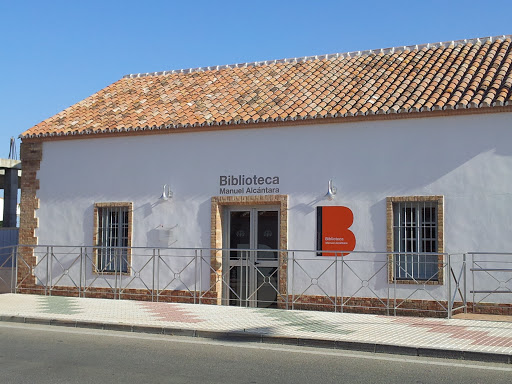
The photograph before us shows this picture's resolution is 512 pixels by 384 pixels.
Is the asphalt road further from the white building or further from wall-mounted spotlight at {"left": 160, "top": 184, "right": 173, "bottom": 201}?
wall-mounted spotlight at {"left": 160, "top": 184, "right": 173, "bottom": 201}

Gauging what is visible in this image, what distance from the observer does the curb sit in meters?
8.44

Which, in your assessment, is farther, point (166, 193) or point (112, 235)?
point (112, 235)

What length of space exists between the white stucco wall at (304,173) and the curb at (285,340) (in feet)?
15.0

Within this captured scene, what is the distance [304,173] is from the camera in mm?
14547

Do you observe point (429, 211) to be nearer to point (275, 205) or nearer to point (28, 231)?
point (275, 205)

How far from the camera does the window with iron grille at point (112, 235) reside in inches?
632

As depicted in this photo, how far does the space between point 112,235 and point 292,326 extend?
706 centimetres

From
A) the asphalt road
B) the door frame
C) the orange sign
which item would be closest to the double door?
the door frame

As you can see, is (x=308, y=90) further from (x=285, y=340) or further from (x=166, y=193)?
(x=285, y=340)

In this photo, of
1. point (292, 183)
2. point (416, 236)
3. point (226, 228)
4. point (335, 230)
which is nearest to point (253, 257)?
point (226, 228)

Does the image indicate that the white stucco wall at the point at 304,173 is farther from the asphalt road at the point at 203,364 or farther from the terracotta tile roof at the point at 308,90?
the asphalt road at the point at 203,364

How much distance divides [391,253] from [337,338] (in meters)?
3.81

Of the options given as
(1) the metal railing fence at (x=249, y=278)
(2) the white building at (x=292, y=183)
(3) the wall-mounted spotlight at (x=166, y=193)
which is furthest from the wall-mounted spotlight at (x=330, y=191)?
(3) the wall-mounted spotlight at (x=166, y=193)

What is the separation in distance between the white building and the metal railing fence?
4 centimetres
